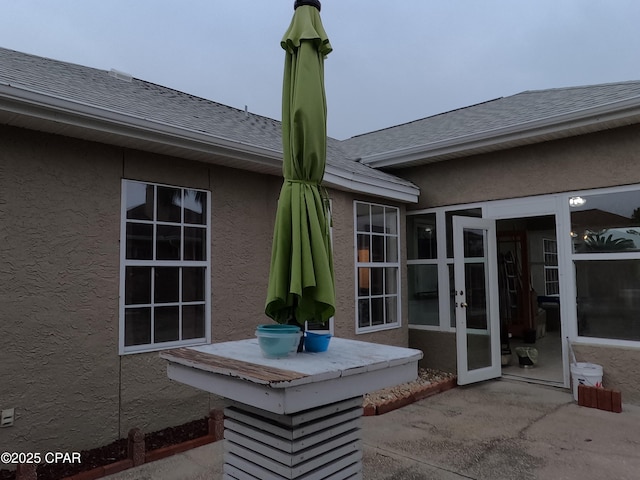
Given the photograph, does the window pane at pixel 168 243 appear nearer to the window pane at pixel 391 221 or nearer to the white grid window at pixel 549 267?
the window pane at pixel 391 221

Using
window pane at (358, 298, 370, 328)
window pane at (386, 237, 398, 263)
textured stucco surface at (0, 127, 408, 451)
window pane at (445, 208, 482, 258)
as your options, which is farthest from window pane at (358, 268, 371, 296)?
textured stucco surface at (0, 127, 408, 451)

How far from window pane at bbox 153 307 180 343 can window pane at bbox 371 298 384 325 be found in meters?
2.89

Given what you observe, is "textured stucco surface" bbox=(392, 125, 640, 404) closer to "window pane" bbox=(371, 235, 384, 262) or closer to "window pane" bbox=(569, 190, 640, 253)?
"window pane" bbox=(569, 190, 640, 253)

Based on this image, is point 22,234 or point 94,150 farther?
point 94,150

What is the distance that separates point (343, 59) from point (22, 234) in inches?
1140

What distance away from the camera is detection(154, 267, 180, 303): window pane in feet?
14.1

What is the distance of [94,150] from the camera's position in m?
3.89

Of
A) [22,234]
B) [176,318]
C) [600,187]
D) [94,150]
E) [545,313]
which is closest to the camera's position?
[22,234]

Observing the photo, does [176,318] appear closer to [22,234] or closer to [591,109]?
[22,234]

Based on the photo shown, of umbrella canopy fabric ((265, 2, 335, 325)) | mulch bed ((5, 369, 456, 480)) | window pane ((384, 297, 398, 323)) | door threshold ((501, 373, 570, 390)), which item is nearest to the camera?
umbrella canopy fabric ((265, 2, 335, 325))

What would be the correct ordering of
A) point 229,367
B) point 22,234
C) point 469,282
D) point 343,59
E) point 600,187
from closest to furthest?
point 229,367, point 22,234, point 600,187, point 469,282, point 343,59

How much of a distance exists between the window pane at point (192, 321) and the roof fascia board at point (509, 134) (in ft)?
12.6

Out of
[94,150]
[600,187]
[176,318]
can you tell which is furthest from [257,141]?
[600,187]

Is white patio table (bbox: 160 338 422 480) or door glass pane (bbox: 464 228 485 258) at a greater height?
door glass pane (bbox: 464 228 485 258)
